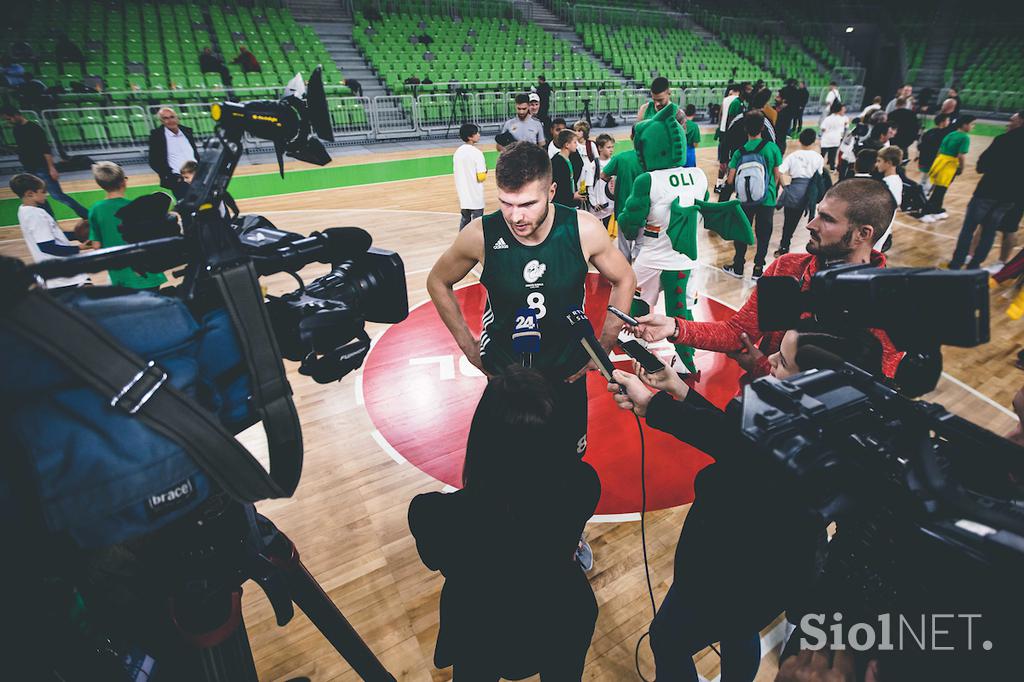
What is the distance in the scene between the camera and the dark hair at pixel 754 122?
19.1ft

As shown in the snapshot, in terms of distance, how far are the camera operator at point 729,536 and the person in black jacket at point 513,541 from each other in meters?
0.35

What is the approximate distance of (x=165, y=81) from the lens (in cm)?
1379

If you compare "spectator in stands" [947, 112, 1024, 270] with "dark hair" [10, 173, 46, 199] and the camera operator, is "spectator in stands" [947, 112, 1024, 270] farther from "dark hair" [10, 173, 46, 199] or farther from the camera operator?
"dark hair" [10, 173, 46, 199]

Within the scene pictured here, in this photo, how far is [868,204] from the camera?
217 centimetres

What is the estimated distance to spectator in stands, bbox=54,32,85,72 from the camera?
13036 mm

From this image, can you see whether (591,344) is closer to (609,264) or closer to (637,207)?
(609,264)

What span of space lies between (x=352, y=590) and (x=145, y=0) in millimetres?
21308

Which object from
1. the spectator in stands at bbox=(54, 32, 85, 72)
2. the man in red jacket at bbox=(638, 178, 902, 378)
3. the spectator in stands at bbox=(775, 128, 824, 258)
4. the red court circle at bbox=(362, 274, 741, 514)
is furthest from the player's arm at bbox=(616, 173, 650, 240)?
the spectator in stands at bbox=(54, 32, 85, 72)

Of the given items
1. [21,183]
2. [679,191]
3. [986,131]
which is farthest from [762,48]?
[21,183]

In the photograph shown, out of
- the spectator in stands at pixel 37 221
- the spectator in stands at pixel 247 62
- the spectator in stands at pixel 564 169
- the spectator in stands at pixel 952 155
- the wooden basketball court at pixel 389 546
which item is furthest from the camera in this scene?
the spectator in stands at pixel 247 62

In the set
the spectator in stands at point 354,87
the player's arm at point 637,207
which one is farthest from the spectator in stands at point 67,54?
the player's arm at point 637,207

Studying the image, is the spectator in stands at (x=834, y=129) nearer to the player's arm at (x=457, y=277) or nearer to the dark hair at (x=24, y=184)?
the player's arm at (x=457, y=277)

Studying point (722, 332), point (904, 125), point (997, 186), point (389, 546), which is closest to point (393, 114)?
point (904, 125)

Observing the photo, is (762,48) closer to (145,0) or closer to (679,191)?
(145,0)
